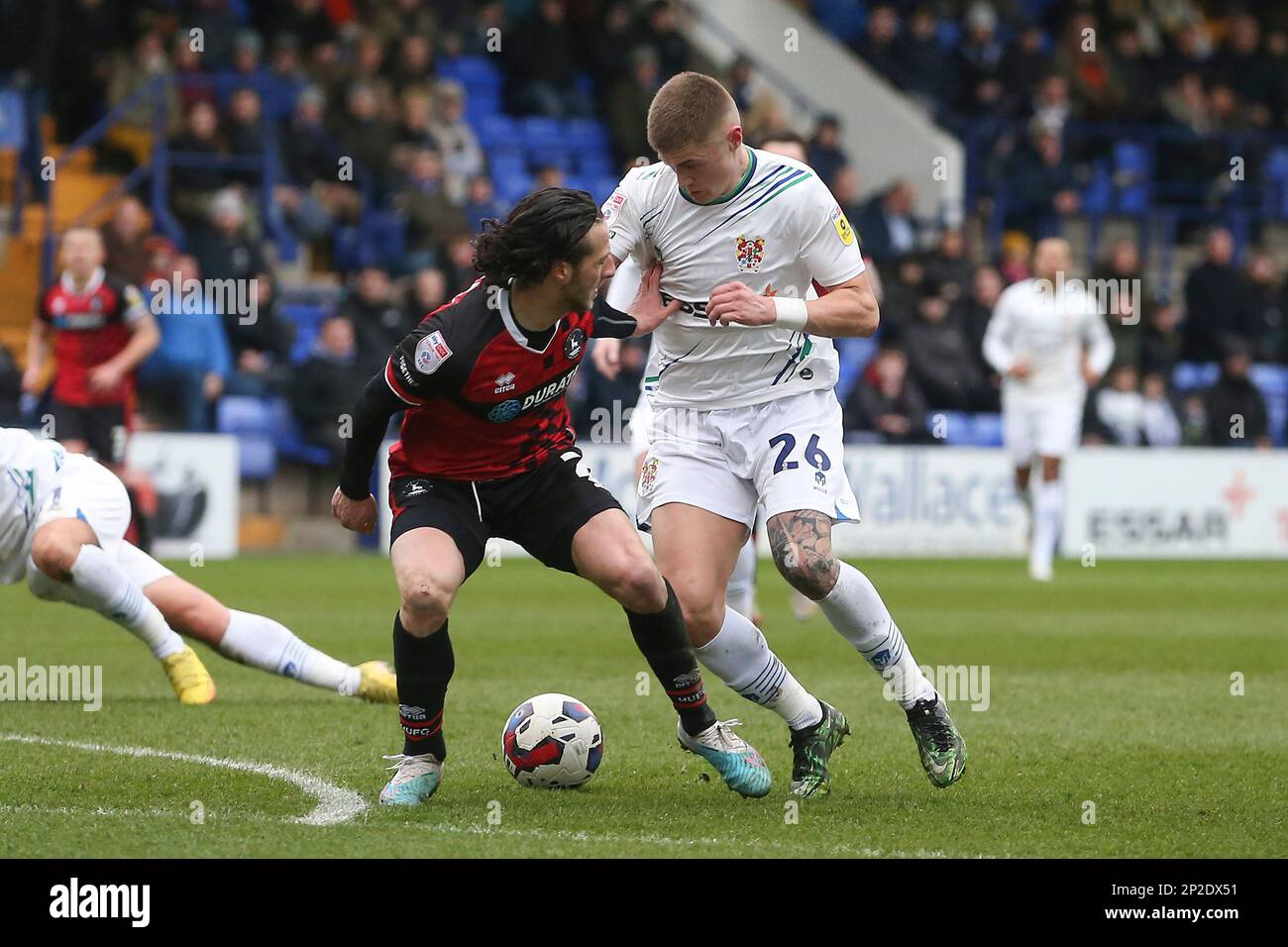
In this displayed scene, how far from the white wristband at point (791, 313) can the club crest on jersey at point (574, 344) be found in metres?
0.60

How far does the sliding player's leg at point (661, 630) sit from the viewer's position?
5.74m

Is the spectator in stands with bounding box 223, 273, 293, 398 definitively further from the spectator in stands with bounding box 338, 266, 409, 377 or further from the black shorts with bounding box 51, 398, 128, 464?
the black shorts with bounding box 51, 398, 128, 464

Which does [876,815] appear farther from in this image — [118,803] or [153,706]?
[153,706]

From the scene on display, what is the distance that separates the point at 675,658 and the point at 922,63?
19036mm

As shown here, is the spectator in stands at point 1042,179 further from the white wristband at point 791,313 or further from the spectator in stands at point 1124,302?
the white wristband at point 791,313

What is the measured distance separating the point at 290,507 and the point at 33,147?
417 cm

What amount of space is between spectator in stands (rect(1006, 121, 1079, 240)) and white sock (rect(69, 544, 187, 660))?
16339 mm

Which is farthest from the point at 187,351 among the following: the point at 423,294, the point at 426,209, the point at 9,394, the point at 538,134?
the point at 538,134

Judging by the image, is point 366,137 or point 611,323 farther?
point 366,137

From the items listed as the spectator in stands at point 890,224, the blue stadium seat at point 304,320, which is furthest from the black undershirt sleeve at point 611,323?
the spectator in stands at point 890,224

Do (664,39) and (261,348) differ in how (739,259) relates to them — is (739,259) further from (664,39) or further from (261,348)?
(664,39)

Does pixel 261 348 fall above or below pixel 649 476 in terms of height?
above

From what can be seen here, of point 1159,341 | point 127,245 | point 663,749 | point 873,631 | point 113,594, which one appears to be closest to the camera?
point 873,631

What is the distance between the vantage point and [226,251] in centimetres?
1722
